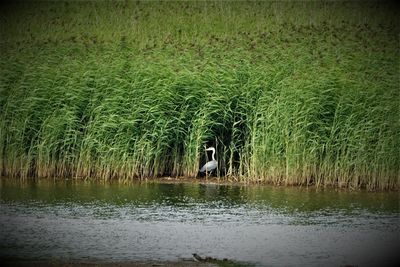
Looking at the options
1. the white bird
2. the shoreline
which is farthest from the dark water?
the white bird

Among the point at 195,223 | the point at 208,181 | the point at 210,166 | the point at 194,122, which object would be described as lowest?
the point at 195,223

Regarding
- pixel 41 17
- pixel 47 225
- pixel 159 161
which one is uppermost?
pixel 41 17

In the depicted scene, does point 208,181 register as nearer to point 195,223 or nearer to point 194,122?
point 194,122

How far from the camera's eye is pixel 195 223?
905 cm

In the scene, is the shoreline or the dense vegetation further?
the dense vegetation

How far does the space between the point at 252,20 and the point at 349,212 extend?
43.1 feet

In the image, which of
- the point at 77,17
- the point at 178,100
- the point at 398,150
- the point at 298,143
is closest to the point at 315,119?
the point at 298,143

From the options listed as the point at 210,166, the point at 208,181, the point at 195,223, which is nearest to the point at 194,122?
the point at 210,166

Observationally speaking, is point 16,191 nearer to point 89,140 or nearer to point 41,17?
point 89,140

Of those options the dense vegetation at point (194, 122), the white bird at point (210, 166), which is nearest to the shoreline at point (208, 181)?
the dense vegetation at point (194, 122)

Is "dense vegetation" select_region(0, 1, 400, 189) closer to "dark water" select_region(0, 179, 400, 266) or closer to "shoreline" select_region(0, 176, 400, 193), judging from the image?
"shoreline" select_region(0, 176, 400, 193)

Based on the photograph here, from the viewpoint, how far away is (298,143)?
11508 millimetres

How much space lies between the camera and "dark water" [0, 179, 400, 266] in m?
7.75

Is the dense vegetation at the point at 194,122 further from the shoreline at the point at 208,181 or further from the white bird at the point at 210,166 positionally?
the white bird at the point at 210,166
